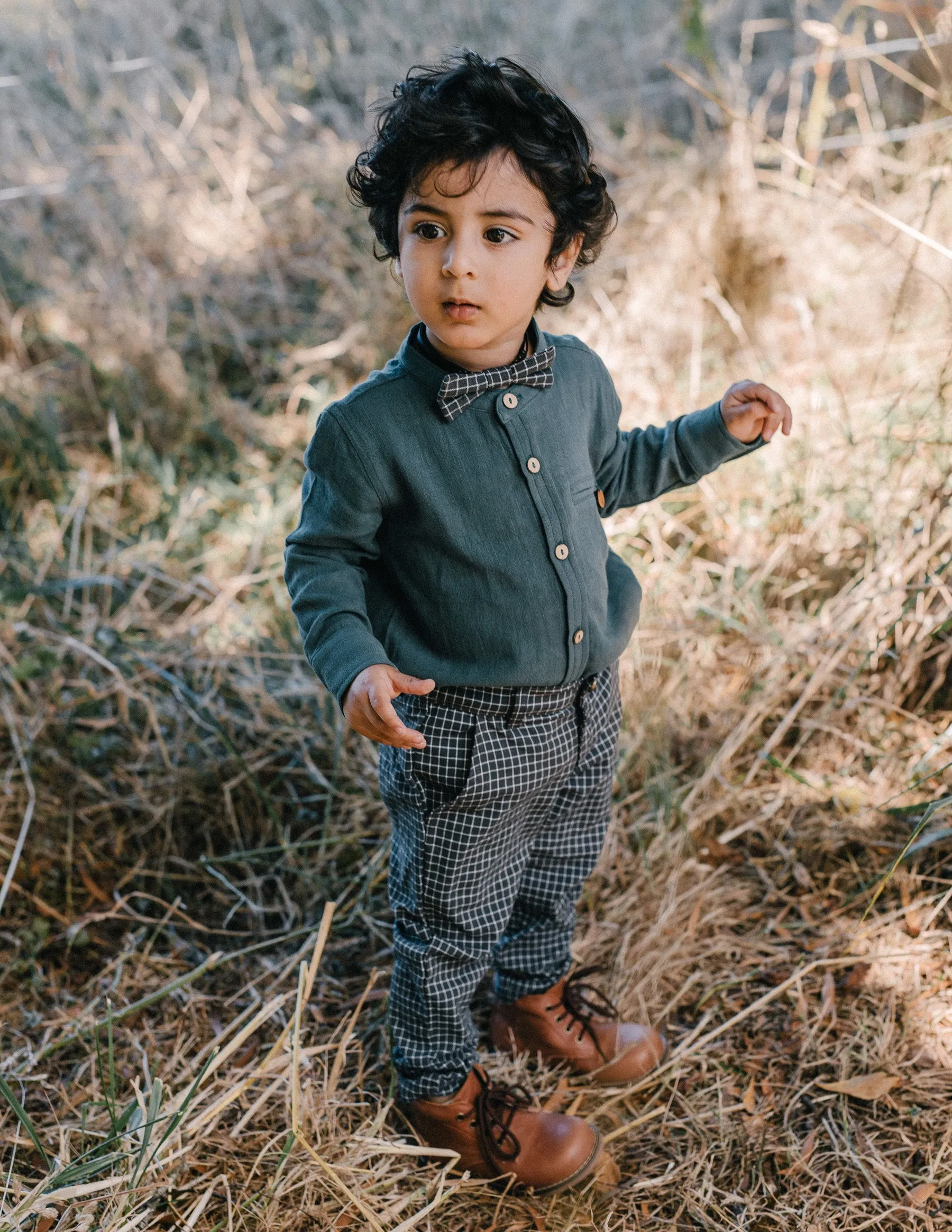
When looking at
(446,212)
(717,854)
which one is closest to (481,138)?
(446,212)

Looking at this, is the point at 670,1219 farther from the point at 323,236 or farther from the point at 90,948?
the point at 323,236

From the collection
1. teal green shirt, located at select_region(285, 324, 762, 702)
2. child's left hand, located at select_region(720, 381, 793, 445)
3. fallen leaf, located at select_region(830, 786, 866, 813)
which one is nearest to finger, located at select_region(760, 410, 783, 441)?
child's left hand, located at select_region(720, 381, 793, 445)

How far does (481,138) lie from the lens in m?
1.21

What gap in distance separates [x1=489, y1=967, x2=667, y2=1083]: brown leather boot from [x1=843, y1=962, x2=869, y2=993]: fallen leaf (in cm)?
34

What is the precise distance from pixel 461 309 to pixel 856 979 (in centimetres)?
135

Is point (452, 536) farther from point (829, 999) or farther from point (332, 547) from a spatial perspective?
point (829, 999)

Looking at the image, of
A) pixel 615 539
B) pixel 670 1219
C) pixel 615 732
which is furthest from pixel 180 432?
pixel 670 1219

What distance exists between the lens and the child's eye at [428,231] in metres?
1.25

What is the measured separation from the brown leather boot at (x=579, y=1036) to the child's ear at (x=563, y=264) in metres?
1.15

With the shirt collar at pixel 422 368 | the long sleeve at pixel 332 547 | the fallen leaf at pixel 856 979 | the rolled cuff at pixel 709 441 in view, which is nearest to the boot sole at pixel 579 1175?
the fallen leaf at pixel 856 979

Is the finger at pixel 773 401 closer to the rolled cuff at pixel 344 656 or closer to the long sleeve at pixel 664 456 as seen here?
the long sleeve at pixel 664 456

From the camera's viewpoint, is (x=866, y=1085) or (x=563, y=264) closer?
(x=563, y=264)

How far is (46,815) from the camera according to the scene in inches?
82.6

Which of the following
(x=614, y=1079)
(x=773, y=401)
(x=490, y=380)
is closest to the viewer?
(x=490, y=380)
